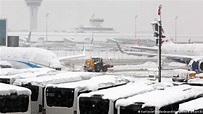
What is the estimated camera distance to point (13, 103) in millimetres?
14344

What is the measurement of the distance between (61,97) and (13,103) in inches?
79.4

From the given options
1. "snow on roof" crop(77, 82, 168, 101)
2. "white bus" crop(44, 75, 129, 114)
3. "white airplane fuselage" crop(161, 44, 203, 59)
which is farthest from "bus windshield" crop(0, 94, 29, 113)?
"white airplane fuselage" crop(161, 44, 203, 59)

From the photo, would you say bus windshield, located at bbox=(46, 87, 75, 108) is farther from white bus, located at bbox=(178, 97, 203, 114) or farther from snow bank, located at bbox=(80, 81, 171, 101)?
white bus, located at bbox=(178, 97, 203, 114)

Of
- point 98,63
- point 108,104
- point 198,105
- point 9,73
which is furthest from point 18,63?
point 198,105

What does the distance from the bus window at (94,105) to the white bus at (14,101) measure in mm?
2118

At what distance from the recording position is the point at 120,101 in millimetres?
13211

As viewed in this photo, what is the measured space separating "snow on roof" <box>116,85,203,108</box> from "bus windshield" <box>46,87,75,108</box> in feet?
9.10

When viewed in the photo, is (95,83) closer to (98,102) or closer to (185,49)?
(98,102)

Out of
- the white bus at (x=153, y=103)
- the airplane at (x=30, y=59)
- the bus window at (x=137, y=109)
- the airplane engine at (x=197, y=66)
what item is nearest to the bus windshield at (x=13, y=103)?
the white bus at (x=153, y=103)

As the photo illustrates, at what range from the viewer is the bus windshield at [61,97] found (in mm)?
15513

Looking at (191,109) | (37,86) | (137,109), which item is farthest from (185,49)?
(191,109)

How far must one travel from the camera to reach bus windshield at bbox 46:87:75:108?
50.9 feet

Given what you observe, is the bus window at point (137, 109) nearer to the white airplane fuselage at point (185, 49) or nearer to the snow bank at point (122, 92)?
the snow bank at point (122, 92)

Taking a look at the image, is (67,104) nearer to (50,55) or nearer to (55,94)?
(55,94)
